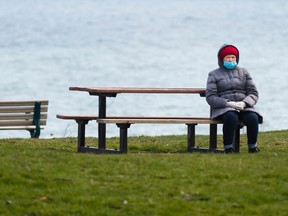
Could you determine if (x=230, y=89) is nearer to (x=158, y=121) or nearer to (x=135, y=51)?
(x=158, y=121)

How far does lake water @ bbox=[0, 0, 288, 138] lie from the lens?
140 ft

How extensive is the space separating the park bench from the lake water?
31.8ft

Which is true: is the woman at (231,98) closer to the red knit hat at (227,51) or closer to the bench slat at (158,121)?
the red knit hat at (227,51)

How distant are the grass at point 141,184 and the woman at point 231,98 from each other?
719 millimetres

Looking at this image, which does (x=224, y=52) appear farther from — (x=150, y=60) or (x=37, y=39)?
(x=37, y=39)

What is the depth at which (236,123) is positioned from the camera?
12.7m

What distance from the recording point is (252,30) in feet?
276

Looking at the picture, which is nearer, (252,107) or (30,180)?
(30,180)

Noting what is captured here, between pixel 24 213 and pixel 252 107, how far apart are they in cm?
397

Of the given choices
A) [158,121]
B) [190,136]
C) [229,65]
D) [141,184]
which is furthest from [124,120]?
[141,184]

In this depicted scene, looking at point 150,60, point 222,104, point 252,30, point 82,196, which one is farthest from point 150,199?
point 252,30

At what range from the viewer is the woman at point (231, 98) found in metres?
12.7

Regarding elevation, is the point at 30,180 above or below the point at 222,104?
below

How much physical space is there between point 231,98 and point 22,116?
6211 mm
